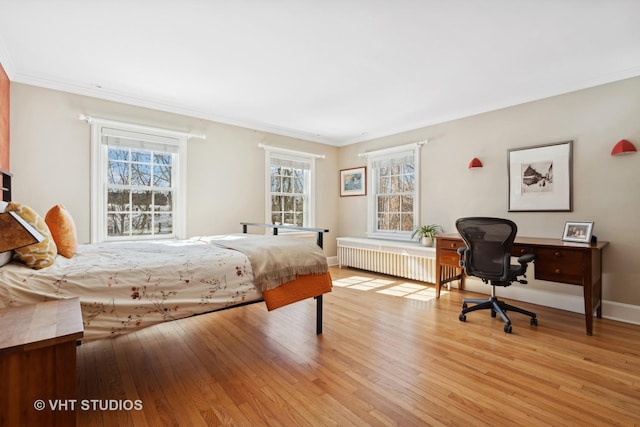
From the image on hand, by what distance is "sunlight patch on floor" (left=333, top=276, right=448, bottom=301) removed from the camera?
3.66m

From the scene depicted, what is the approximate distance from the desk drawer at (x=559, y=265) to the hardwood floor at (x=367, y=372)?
456mm

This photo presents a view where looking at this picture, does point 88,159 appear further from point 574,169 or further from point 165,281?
point 574,169

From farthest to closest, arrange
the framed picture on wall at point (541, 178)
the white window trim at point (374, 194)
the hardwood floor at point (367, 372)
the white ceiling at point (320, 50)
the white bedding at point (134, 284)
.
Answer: the white window trim at point (374, 194) → the framed picture on wall at point (541, 178) → the white ceiling at point (320, 50) → the hardwood floor at point (367, 372) → the white bedding at point (134, 284)

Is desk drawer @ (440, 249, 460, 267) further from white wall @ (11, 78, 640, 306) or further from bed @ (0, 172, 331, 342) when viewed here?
bed @ (0, 172, 331, 342)

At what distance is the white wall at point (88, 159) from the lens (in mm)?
2949

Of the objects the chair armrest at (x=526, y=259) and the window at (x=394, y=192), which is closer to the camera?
the chair armrest at (x=526, y=259)

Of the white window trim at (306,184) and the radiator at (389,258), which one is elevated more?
the white window trim at (306,184)

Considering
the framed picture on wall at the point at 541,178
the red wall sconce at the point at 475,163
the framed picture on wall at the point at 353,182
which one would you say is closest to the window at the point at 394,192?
the framed picture on wall at the point at 353,182

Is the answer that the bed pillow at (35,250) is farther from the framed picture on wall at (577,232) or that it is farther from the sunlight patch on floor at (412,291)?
the framed picture on wall at (577,232)

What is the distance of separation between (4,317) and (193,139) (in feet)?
10.4

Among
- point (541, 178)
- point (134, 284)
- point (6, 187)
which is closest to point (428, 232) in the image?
point (541, 178)

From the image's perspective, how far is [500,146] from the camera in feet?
12.0

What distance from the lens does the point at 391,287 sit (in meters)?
4.03

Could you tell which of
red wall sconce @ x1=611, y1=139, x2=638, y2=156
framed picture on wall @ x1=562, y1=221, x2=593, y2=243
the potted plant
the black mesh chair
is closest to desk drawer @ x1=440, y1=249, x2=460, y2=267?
the black mesh chair
